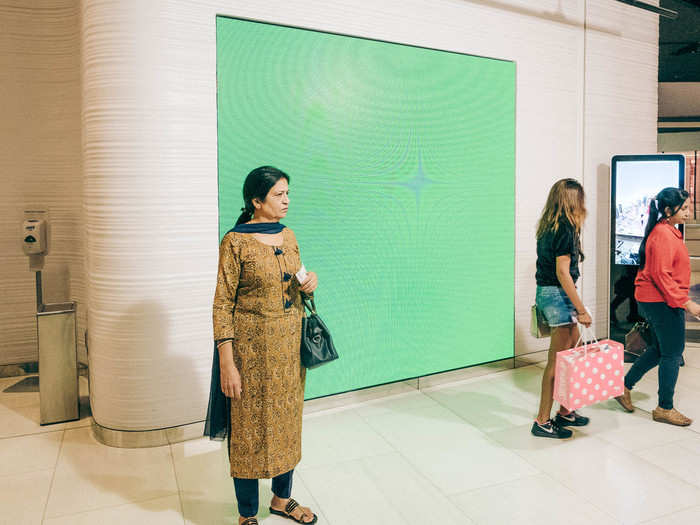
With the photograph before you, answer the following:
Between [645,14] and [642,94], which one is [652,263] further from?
[645,14]

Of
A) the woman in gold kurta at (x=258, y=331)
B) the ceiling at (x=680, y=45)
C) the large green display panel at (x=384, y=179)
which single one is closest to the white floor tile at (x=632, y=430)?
the large green display panel at (x=384, y=179)

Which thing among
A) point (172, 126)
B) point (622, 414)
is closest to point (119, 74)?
point (172, 126)

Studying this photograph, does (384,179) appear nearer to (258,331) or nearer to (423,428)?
(423,428)

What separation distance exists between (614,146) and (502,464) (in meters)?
3.53

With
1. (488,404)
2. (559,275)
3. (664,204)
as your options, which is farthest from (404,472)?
(664,204)

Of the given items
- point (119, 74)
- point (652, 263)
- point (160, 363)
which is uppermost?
point (119, 74)

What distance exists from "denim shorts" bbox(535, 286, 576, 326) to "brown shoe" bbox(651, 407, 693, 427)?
1.01m

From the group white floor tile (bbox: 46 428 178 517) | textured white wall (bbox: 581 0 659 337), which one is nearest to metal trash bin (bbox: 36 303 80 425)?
white floor tile (bbox: 46 428 178 517)

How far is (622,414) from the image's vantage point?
3695 mm

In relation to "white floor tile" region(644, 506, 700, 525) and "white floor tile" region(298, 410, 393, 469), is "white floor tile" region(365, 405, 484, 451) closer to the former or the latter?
"white floor tile" region(298, 410, 393, 469)

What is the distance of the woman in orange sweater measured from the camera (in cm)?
328

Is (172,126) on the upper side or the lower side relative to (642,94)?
lower

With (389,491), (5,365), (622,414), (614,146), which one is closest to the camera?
(389,491)

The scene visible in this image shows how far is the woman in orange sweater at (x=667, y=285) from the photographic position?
3.28 meters
